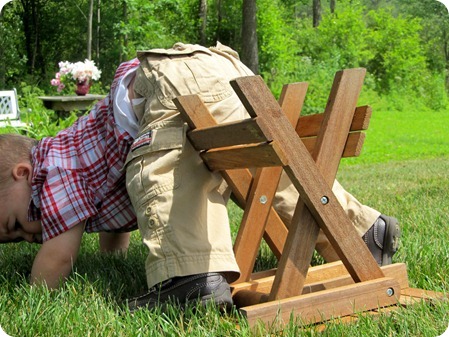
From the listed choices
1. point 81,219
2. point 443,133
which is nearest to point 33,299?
point 81,219

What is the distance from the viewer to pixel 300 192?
6.64ft

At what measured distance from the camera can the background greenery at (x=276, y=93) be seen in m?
1.99

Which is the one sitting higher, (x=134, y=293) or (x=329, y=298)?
(x=329, y=298)

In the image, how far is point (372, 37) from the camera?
20531 millimetres

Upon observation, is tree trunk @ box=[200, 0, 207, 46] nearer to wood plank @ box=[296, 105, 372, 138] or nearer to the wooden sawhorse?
wood plank @ box=[296, 105, 372, 138]

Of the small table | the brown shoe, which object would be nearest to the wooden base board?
the brown shoe

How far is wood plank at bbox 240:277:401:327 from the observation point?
195 cm

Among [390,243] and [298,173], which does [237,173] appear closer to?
[298,173]

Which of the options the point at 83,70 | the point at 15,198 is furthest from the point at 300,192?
the point at 83,70

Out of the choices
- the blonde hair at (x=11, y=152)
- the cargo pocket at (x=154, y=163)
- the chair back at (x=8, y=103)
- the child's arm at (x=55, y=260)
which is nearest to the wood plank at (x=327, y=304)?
the cargo pocket at (x=154, y=163)

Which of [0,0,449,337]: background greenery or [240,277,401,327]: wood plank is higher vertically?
[240,277,401,327]: wood plank

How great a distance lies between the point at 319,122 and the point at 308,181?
432 mm

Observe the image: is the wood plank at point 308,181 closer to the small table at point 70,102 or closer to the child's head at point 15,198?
the child's head at point 15,198

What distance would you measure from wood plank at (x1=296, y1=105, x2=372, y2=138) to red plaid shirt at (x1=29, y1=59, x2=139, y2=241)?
2.04ft
